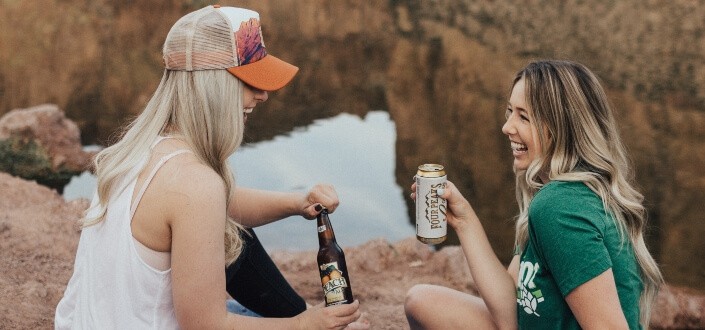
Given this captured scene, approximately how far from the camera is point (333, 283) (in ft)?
7.47

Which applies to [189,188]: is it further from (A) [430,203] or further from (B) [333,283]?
(A) [430,203]

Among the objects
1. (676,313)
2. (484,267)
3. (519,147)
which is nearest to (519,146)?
(519,147)

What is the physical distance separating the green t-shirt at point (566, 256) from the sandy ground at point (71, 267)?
55.0 inches

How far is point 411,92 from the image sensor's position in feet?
23.8

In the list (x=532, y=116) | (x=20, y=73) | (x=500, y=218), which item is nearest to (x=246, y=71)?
(x=532, y=116)

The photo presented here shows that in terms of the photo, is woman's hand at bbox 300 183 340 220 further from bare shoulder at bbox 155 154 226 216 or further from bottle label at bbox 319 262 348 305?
bare shoulder at bbox 155 154 226 216

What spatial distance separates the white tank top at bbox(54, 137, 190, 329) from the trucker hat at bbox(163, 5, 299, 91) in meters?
0.21

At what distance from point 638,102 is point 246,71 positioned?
5.06 meters

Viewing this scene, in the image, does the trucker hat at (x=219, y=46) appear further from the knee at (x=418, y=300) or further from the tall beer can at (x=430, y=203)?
the knee at (x=418, y=300)

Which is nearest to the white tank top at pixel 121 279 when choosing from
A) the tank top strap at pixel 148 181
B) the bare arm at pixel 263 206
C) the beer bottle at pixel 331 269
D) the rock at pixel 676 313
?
the tank top strap at pixel 148 181

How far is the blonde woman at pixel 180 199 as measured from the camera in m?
1.94

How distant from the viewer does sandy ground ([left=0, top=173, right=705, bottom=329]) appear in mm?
3195

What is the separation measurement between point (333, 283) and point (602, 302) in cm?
70

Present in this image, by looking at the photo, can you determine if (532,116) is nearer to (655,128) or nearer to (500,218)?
(500,218)
